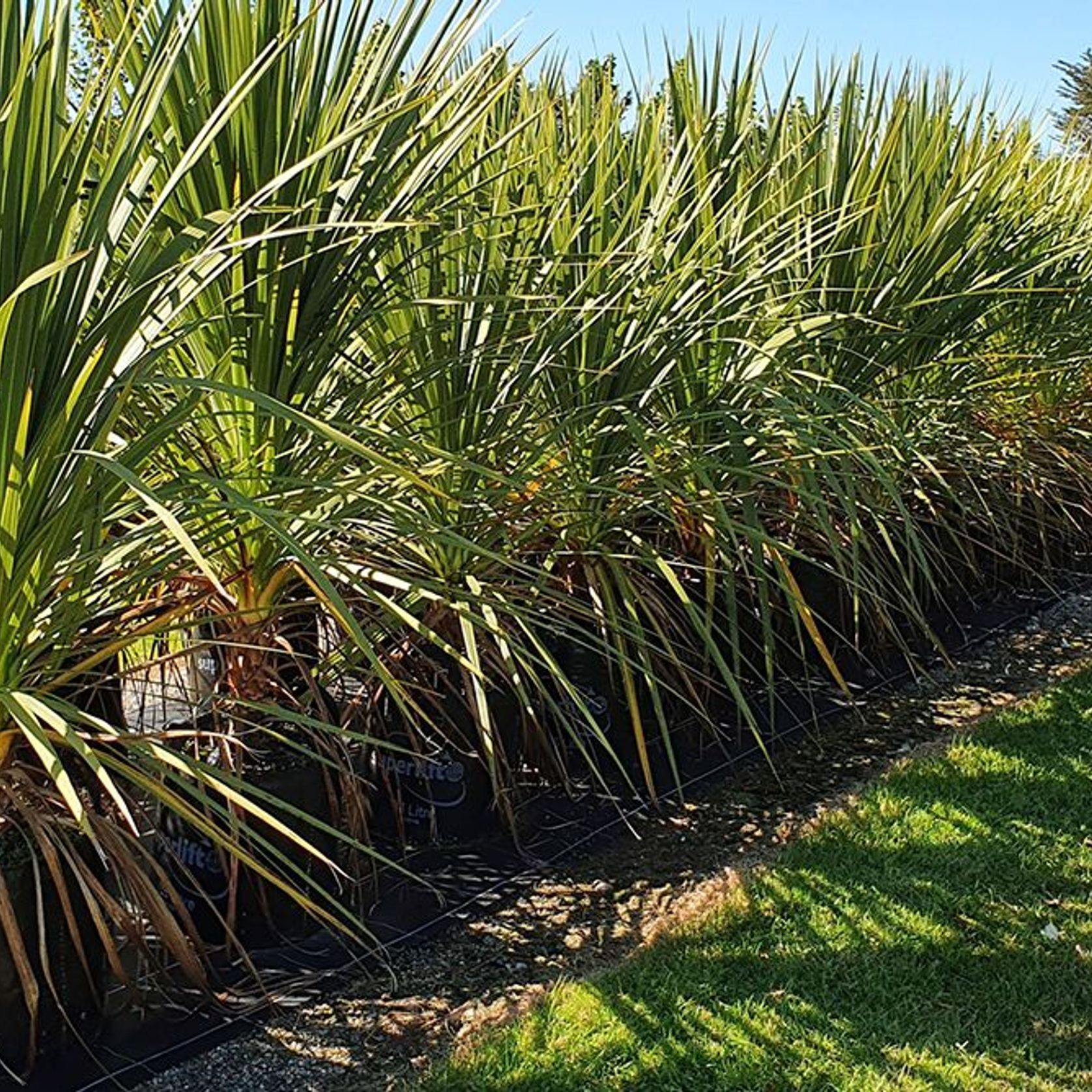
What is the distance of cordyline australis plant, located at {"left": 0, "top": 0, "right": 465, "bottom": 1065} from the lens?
4.69 ft

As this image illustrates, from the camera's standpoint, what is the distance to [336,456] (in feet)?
6.68

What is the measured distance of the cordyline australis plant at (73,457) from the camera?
1.43 meters

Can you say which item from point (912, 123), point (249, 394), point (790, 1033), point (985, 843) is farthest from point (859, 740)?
point (249, 394)

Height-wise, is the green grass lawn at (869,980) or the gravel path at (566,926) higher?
the gravel path at (566,926)

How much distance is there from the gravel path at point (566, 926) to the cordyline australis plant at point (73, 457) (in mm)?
293

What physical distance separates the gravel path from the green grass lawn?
8 centimetres

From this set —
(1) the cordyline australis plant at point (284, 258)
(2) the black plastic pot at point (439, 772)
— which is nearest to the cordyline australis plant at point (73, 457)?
(1) the cordyline australis plant at point (284, 258)

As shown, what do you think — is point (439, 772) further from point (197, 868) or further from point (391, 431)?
point (391, 431)

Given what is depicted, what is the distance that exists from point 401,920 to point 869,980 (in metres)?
0.76

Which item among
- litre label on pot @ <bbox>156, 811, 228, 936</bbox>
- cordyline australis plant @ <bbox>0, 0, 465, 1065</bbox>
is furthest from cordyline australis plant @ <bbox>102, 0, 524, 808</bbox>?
cordyline australis plant @ <bbox>0, 0, 465, 1065</bbox>

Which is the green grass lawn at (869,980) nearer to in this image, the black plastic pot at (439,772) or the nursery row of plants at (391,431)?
the nursery row of plants at (391,431)

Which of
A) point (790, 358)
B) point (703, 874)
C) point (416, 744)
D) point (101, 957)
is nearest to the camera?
point (101, 957)

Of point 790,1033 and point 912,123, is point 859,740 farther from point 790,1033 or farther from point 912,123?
point 912,123

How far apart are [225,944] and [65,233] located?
3.53 feet
